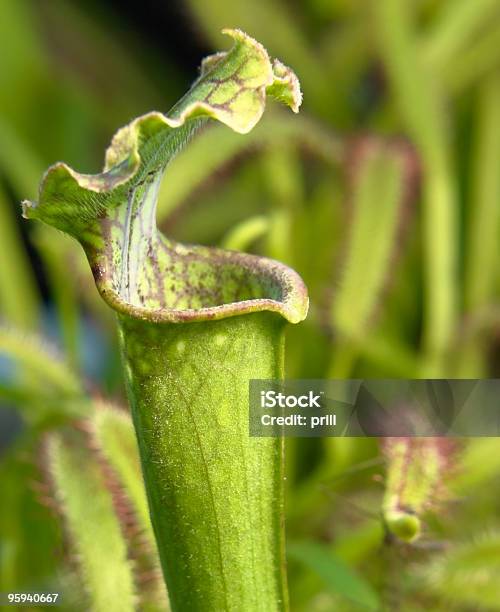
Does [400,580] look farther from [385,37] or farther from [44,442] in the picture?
[385,37]

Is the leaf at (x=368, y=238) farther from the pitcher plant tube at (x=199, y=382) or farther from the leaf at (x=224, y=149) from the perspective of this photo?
the pitcher plant tube at (x=199, y=382)

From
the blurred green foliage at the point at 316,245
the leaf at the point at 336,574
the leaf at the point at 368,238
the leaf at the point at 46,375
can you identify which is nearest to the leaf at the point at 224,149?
the blurred green foliage at the point at 316,245

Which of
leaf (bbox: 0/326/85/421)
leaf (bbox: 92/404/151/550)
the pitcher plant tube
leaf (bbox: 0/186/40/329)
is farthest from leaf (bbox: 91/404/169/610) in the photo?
leaf (bbox: 0/186/40/329)

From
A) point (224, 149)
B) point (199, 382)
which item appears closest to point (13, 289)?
point (224, 149)

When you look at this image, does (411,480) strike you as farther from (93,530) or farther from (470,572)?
(93,530)

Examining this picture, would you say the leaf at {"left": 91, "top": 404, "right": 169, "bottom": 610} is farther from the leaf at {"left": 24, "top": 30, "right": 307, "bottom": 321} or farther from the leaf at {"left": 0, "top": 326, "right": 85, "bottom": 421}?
the leaf at {"left": 24, "top": 30, "right": 307, "bottom": 321}

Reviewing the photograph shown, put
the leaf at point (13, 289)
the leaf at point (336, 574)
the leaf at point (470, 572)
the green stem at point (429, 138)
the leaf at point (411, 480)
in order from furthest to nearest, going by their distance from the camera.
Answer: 1. the leaf at point (13, 289)
2. the green stem at point (429, 138)
3. the leaf at point (470, 572)
4. the leaf at point (336, 574)
5. the leaf at point (411, 480)
